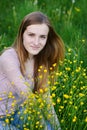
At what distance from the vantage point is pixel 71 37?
465cm

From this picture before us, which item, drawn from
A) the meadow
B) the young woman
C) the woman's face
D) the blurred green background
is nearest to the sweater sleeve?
the young woman

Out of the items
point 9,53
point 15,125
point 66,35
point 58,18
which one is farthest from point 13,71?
point 58,18

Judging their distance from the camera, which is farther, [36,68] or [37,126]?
[36,68]

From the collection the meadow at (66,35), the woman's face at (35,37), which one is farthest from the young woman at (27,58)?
the meadow at (66,35)

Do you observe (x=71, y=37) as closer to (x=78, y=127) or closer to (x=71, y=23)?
(x=71, y=23)

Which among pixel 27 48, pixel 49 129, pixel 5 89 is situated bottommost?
pixel 49 129

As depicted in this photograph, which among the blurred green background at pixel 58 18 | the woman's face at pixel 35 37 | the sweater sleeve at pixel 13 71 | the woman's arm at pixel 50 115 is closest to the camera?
the woman's arm at pixel 50 115

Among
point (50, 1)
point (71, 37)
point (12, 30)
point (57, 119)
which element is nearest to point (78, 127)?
point (57, 119)

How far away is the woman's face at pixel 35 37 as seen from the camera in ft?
10.9

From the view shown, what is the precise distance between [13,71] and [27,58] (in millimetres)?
270

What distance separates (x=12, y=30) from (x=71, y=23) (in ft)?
2.16

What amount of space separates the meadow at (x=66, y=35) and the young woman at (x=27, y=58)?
164 mm

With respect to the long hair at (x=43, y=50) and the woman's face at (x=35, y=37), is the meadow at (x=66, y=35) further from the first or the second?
the woman's face at (x=35, y=37)

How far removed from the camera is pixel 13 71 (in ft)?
10.7
